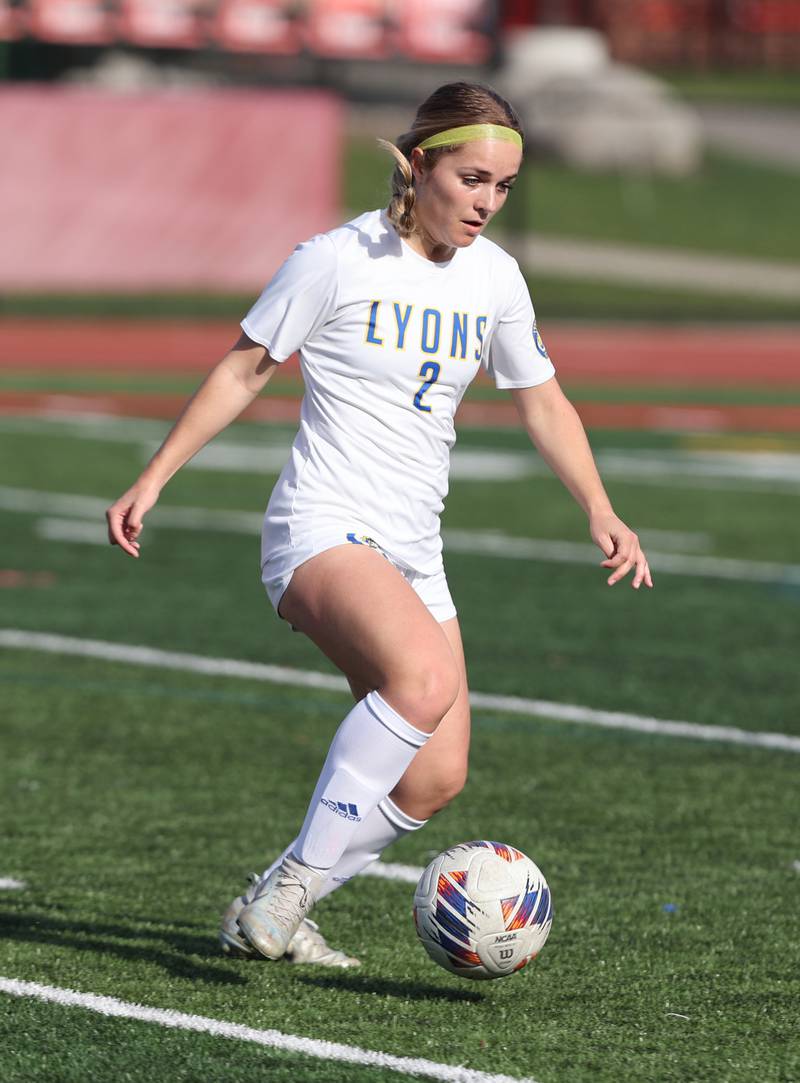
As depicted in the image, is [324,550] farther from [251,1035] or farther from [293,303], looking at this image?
[251,1035]

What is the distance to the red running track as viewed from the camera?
77.5ft

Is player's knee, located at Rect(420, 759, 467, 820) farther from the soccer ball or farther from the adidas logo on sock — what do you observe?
the adidas logo on sock

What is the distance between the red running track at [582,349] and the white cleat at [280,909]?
1851 cm

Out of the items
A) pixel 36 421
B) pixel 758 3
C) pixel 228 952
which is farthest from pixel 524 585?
pixel 758 3

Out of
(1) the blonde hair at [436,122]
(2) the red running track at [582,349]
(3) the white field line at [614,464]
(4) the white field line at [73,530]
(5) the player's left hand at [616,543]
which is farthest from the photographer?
(2) the red running track at [582,349]

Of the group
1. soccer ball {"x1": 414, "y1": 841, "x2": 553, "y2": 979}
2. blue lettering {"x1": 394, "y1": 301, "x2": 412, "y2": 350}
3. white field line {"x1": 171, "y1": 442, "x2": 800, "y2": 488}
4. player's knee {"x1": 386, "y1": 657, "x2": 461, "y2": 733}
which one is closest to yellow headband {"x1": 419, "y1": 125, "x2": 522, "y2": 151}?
blue lettering {"x1": 394, "y1": 301, "x2": 412, "y2": 350}

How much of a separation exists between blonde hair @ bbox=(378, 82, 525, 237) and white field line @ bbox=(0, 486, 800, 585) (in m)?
6.69

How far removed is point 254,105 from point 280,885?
1108 inches

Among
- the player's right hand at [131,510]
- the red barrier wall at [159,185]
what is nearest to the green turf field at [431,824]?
the player's right hand at [131,510]

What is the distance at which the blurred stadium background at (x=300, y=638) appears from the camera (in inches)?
194

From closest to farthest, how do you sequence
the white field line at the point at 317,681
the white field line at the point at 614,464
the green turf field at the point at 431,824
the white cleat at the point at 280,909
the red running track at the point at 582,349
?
the green turf field at the point at 431,824, the white cleat at the point at 280,909, the white field line at the point at 317,681, the white field line at the point at 614,464, the red running track at the point at 582,349

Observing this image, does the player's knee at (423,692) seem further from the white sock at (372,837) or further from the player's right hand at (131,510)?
the player's right hand at (131,510)

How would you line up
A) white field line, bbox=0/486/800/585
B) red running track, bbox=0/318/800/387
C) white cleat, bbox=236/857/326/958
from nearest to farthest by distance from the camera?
white cleat, bbox=236/857/326/958
white field line, bbox=0/486/800/585
red running track, bbox=0/318/800/387

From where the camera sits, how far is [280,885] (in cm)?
477
